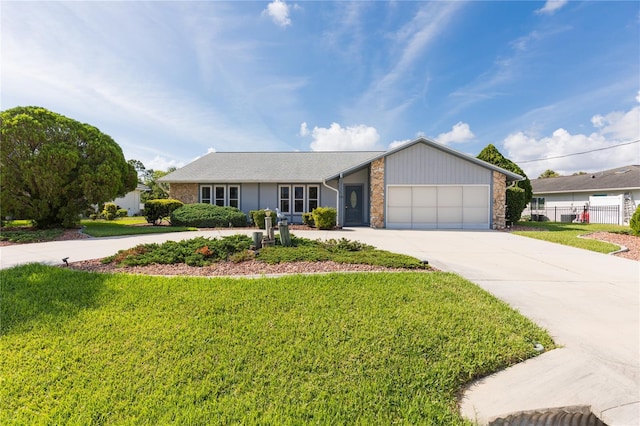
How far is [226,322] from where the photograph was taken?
126 inches

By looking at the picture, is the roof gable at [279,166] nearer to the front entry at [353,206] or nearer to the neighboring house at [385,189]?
the neighboring house at [385,189]

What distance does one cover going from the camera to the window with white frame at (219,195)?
56.1 feet

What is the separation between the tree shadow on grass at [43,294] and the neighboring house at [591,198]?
25841 millimetres

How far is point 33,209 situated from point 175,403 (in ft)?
46.8

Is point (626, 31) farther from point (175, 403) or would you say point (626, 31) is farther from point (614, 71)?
point (175, 403)

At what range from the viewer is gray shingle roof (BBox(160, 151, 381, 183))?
16562 millimetres

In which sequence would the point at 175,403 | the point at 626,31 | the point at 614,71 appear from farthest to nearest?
the point at 614,71 → the point at 626,31 → the point at 175,403

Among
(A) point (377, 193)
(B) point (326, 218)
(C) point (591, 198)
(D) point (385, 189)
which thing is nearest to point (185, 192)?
(B) point (326, 218)

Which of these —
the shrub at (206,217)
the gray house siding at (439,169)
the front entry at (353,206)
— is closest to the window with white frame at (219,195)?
the shrub at (206,217)

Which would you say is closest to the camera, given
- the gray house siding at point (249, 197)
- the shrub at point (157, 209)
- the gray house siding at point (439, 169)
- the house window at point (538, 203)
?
the gray house siding at point (439, 169)

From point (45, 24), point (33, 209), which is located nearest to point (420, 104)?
point (45, 24)

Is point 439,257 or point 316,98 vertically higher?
point 316,98

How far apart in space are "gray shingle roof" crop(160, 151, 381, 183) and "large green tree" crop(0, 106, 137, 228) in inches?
175

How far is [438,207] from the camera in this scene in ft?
46.7
